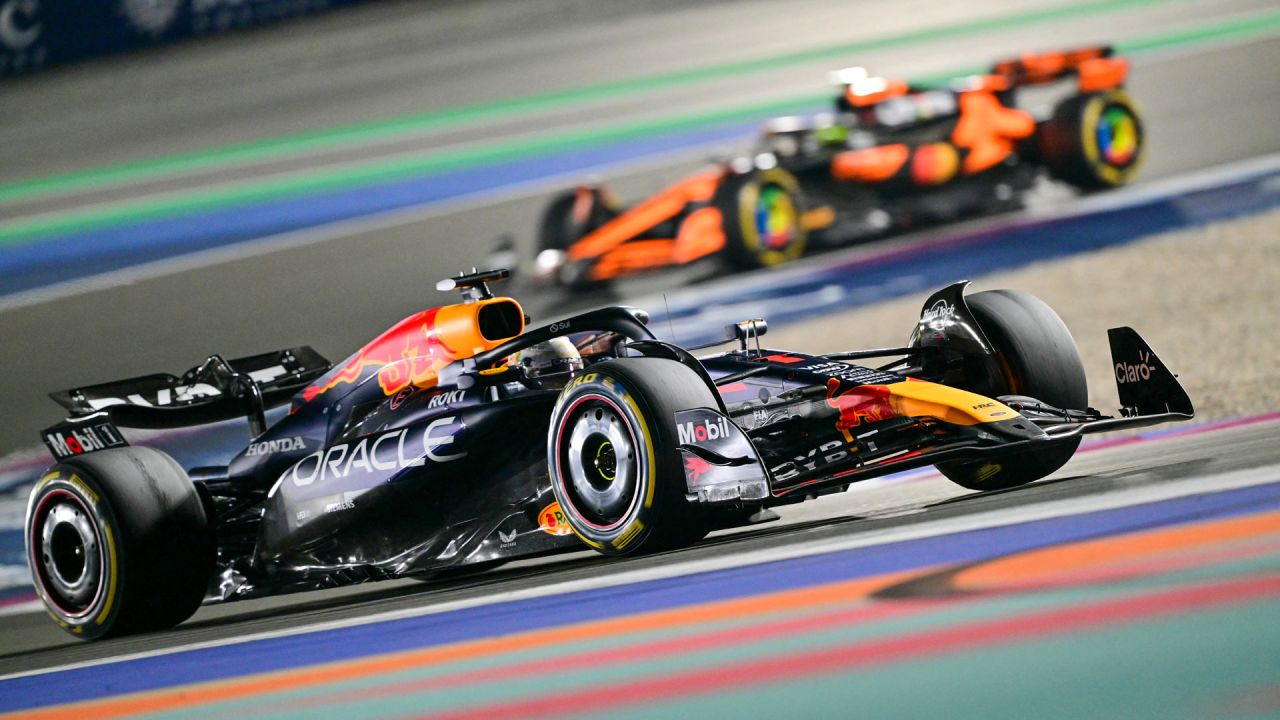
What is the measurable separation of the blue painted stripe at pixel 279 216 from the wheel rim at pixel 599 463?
11.1 metres

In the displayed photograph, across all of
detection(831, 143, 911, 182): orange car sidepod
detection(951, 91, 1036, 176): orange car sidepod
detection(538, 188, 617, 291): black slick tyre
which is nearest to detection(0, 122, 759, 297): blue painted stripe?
detection(538, 188, 617, 291): black slick tyre

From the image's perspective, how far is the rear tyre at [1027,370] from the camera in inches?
241

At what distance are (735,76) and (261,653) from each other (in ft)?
48.1

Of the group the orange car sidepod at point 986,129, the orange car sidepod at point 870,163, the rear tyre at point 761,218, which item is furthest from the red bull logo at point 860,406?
the orange car sidepod at point 986,129

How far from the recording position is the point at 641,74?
774 inches

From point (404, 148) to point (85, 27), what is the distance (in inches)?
192

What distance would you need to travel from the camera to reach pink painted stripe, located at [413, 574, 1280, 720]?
125 inches

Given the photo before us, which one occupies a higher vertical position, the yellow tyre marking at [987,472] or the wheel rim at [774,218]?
the wheel rim at [774,218]

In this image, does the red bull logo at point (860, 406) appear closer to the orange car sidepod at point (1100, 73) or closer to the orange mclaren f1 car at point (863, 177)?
the orange mclaren f1 car at point (863, 177)

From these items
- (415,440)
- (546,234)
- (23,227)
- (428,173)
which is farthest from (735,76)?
(415,440)

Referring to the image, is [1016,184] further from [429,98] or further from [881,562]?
[881,562]

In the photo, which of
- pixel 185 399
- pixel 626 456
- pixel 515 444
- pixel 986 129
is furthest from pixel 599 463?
pixel 986 129

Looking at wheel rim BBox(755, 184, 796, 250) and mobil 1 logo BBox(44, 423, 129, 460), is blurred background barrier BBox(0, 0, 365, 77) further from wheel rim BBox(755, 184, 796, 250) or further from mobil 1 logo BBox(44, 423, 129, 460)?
mobil 1 logo BBox(44, 423, 129, 460)

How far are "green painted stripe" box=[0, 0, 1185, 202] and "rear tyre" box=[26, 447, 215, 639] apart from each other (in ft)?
40.3
